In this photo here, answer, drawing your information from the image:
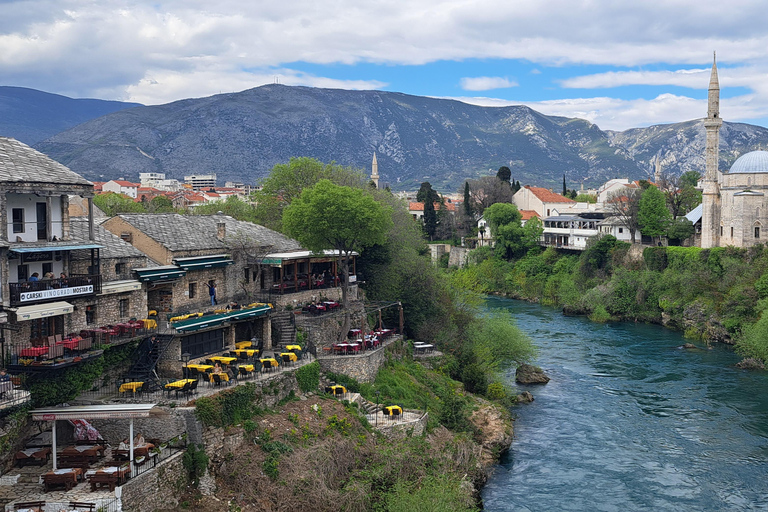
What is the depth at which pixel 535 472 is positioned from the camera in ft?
102

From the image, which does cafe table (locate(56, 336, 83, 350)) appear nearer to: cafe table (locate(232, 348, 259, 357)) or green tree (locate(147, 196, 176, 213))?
cafe table (locate(232, 348, 259, 357))

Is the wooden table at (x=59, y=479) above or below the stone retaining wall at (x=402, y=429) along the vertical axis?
above

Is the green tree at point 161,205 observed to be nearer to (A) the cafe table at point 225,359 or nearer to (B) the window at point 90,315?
(B) the window at point 90,315

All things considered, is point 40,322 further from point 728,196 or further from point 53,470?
point 728,196

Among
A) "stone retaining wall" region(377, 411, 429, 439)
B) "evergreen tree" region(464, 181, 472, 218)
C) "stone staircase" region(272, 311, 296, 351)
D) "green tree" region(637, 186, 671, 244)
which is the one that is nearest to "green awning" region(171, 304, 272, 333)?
"stone staircase" region(272, 311, 296, 351)

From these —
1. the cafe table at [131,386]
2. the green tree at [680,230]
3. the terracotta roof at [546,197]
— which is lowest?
the cafe table at [131,386]

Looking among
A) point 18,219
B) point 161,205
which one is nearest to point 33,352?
point 18,219

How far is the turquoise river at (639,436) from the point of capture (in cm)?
2842

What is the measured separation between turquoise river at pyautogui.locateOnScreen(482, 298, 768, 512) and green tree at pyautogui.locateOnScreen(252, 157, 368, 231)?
18.5m

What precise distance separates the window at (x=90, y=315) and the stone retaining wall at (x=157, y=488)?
7481 millimetres

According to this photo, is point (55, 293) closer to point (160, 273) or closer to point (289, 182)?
point (160, 273)

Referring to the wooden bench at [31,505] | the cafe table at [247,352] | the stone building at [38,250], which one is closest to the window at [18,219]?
the stone building at [38,250]

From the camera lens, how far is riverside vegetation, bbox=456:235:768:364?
56.7 metres

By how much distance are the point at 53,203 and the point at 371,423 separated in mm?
15050
